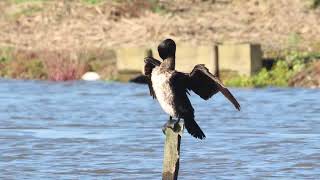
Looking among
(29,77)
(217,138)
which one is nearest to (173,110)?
(217,138)

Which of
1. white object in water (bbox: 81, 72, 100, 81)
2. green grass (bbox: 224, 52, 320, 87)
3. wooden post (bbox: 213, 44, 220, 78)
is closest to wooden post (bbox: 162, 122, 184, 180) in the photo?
green grass (bbox: 224, 52, 320, 87)

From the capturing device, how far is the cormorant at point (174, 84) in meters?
13.2

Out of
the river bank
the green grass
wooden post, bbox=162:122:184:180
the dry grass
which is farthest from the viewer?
the dry grass

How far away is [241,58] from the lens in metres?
30.1

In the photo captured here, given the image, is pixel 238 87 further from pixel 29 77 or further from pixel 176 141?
pixel 176 141

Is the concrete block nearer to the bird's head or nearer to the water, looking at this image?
the water

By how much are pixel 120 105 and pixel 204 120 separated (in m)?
3.63

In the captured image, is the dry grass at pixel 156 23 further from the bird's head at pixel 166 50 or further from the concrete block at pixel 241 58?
the bird's head at pixel 166 50

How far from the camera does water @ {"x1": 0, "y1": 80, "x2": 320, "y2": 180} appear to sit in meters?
16.9

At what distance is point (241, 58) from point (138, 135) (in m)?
9.52

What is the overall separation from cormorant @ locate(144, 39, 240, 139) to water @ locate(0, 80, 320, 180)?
2675 millimetres

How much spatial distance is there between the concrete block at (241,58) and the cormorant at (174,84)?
1639cm

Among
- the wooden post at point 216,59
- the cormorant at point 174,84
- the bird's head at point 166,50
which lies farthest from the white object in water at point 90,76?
the bird's head at point 166,50

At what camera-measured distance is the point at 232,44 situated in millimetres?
30594
